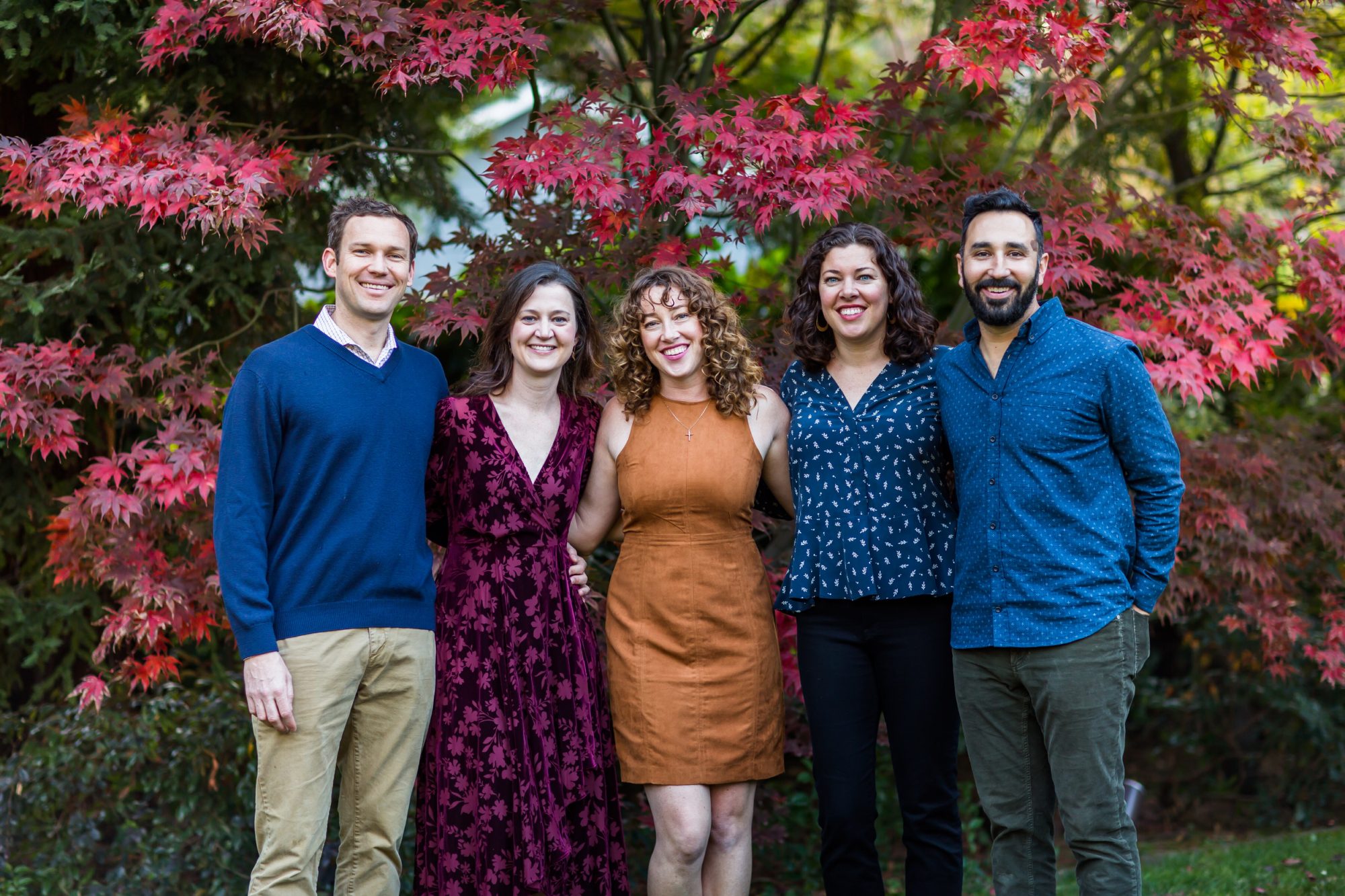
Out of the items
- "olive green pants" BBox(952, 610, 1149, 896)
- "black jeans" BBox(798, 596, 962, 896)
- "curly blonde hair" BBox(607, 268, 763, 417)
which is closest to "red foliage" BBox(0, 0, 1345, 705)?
"curly blonde hair" BBox(607, 268, 763, 417)

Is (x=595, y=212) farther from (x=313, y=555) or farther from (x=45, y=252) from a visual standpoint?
(x=45, y=252)

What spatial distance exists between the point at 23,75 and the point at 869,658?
3.88 metres

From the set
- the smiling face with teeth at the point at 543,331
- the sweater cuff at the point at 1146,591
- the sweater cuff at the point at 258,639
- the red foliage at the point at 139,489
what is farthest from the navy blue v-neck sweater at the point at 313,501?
the sweater cuff at the point at 1146,591

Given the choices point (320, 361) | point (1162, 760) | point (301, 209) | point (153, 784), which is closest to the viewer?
point (320, 361)

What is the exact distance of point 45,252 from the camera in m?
4.70

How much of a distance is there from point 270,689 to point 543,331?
1.14m

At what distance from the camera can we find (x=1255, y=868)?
4.93 m

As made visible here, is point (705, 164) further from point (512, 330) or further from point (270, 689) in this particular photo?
point (270, 689)

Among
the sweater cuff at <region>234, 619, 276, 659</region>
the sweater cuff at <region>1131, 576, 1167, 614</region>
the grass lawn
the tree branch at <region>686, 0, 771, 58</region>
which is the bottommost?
the grass lawn

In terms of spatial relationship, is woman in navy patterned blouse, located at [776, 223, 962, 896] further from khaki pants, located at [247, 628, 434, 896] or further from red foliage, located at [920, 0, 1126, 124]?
A: khaki pants, located at [247, 628, 434, 896]

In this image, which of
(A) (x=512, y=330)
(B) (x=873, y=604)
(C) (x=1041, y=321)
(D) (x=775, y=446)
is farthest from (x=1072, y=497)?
(A) (x=512, y=330)

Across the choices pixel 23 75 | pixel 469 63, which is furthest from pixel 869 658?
pixel 23 75

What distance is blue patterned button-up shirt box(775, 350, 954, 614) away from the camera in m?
3.06

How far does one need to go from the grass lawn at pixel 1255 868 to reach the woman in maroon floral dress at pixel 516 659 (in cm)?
264
